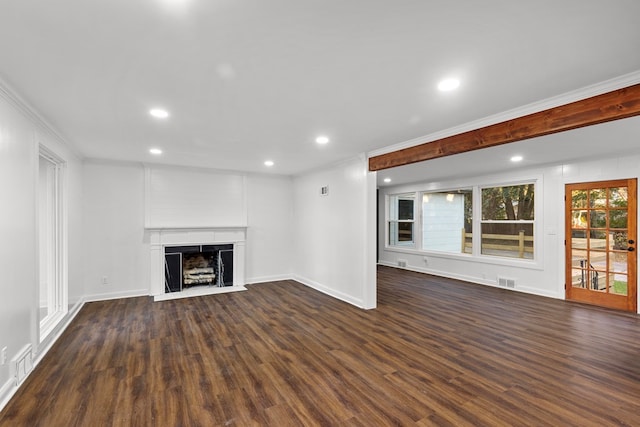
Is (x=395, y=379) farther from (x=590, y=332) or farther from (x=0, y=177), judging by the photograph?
(x=0, y=177)

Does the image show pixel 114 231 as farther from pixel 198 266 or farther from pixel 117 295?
pixel 198 266

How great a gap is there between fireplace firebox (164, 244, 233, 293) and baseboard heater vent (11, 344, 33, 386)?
2.92 meters

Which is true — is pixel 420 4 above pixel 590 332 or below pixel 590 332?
above

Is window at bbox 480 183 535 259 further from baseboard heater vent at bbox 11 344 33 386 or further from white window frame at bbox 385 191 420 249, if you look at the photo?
baseboard heater vent at bbox 11 344 33 386

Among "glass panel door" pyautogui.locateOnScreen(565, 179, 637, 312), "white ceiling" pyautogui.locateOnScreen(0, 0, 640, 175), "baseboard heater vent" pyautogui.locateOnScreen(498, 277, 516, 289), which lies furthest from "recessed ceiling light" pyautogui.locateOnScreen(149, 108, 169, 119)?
"baseboard heater vent" pyautogui.locateOnScreen(498, 277, 516, 289)

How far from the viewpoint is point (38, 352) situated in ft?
9.78

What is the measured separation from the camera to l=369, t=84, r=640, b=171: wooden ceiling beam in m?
2.19

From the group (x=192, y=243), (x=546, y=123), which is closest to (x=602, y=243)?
(x=546, y=123)

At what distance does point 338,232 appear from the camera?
5.43 m

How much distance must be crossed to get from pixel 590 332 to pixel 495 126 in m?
2.88

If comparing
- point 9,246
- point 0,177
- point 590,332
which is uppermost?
point 0,177

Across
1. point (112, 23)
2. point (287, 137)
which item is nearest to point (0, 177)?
point (112, 23)

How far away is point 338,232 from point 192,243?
9.27ft

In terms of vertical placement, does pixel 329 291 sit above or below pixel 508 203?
below
